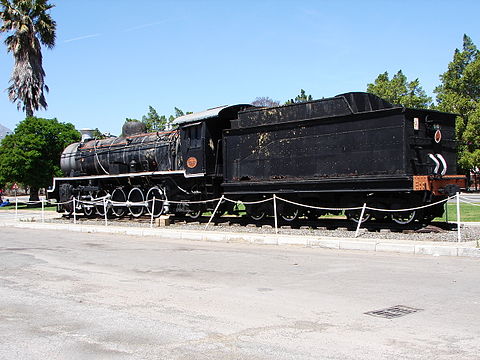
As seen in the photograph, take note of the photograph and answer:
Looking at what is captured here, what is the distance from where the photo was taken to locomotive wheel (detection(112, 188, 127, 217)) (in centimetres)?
2019

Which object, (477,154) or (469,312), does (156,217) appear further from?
(477,154)

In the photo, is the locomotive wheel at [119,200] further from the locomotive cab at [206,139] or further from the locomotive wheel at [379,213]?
the locomotive wheel at [379,213]

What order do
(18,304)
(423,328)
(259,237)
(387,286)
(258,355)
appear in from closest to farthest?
(258,355) → (423,328) → (18,304) → (387,286) → (259,237)

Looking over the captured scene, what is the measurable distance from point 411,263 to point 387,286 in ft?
6.96

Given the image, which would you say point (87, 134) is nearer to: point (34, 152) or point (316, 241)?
point (316, 241)

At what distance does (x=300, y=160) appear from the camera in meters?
14.1

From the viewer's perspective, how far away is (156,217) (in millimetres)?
18391

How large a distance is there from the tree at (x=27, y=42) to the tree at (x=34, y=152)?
314 cm

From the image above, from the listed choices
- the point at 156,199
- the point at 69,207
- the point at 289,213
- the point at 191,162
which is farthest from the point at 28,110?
the point at 289,213

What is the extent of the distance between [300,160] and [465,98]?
4061 cm

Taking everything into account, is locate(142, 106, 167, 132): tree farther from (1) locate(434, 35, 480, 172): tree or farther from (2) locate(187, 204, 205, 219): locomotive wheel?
(2) locate(187, 204, 205, 219): locomotive wheel

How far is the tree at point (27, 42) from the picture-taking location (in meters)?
35.5

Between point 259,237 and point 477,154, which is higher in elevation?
point 477,154

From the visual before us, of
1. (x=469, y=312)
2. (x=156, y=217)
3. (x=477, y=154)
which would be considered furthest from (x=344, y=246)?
(x=477, y=154)
